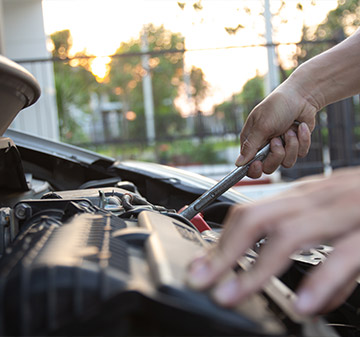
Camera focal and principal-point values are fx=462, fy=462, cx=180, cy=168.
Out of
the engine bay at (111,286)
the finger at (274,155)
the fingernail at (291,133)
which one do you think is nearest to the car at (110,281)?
the engine bay at (111,286)

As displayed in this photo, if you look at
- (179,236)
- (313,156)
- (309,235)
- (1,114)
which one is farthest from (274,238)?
(313,156)

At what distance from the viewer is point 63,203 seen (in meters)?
0.97

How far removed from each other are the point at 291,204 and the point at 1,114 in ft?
2.56

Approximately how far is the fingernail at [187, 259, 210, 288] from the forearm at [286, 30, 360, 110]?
1.34 m

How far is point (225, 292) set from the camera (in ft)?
1.79

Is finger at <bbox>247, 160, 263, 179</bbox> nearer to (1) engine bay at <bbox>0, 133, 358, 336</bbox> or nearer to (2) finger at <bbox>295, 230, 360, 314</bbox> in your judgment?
(1) engine bay at <bbox>0, 133, 358, 336</bbox>

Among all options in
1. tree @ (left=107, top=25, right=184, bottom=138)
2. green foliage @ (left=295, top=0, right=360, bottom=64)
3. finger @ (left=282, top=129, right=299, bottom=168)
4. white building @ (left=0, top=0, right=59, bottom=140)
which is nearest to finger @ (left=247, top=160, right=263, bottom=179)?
finger @ (left=282, top=129, right=299, bottom=168)

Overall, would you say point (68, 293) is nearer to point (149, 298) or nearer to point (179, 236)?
point (149, 298)

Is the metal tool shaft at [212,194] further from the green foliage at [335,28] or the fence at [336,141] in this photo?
the green foliage at [335,28]

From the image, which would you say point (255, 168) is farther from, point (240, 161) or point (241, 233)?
point (241, 233)

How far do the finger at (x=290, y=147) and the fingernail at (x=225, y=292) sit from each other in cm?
123

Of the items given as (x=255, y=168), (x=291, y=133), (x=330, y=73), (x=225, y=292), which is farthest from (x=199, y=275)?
(x=330, y=73)

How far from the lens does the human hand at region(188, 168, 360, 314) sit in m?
0.55

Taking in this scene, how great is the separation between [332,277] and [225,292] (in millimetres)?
128
